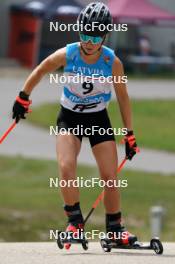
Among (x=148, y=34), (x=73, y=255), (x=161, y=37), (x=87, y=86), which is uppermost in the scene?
(x=148, y=34)

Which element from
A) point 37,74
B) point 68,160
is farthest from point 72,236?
point 37,74

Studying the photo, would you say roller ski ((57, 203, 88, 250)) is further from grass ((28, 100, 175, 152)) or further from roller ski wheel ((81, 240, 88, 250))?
grass ((28, 100, 175, 152))

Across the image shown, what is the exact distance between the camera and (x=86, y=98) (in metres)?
10.9

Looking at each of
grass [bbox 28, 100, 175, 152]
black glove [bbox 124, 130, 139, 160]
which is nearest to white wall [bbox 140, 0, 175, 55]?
grass [bbox 28, 100, 175, 152]

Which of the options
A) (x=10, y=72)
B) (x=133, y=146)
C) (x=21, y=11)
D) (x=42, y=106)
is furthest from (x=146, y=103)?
(x=133, y=146)

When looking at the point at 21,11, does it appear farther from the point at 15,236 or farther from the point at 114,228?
the point at 114,228

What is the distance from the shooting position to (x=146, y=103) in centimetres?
3934

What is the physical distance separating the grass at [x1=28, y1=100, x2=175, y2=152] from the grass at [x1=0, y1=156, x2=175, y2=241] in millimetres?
5533

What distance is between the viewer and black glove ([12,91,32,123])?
36.8 ft

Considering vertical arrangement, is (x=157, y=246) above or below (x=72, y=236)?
below

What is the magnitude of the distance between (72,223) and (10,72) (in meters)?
39.1

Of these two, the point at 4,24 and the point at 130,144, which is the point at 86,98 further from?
the point at 4,24

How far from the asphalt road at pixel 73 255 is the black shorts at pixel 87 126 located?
1.04 metres

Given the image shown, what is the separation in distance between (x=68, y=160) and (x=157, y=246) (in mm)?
1123
